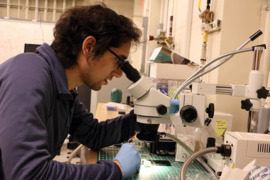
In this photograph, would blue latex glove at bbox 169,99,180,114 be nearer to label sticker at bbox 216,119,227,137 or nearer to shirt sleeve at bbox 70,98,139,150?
shirt sleeve at bbox 70,98,139,150

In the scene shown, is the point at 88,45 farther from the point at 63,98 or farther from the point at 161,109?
the point at 161,109

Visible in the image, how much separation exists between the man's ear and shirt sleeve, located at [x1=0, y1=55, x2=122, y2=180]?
25 centimetres

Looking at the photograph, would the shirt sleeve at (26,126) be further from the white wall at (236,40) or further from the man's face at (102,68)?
the white wall at (236,40)

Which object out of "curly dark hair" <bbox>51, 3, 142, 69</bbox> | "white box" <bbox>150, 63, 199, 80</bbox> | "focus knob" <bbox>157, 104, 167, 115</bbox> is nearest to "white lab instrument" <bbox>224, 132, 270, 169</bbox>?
"focus knob" <bbox>157, 104, 167, 115</bbox>

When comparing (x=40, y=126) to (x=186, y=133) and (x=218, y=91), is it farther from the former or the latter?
(x=186, y=133)

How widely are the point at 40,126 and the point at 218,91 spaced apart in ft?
2.12

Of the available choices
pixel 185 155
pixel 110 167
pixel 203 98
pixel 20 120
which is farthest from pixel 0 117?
pixel 185 155

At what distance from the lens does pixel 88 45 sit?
38.9 inches

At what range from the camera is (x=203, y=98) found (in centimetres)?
91

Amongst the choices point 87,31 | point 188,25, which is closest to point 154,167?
point 87,31

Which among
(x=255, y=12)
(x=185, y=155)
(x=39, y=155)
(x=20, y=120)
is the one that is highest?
(x=255, y=12)

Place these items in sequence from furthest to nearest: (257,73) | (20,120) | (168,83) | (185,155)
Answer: (168,83) → (185,155) → (257,73) → (20,120)

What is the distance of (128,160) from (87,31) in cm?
58

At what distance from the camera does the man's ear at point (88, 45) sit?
3.20ft
